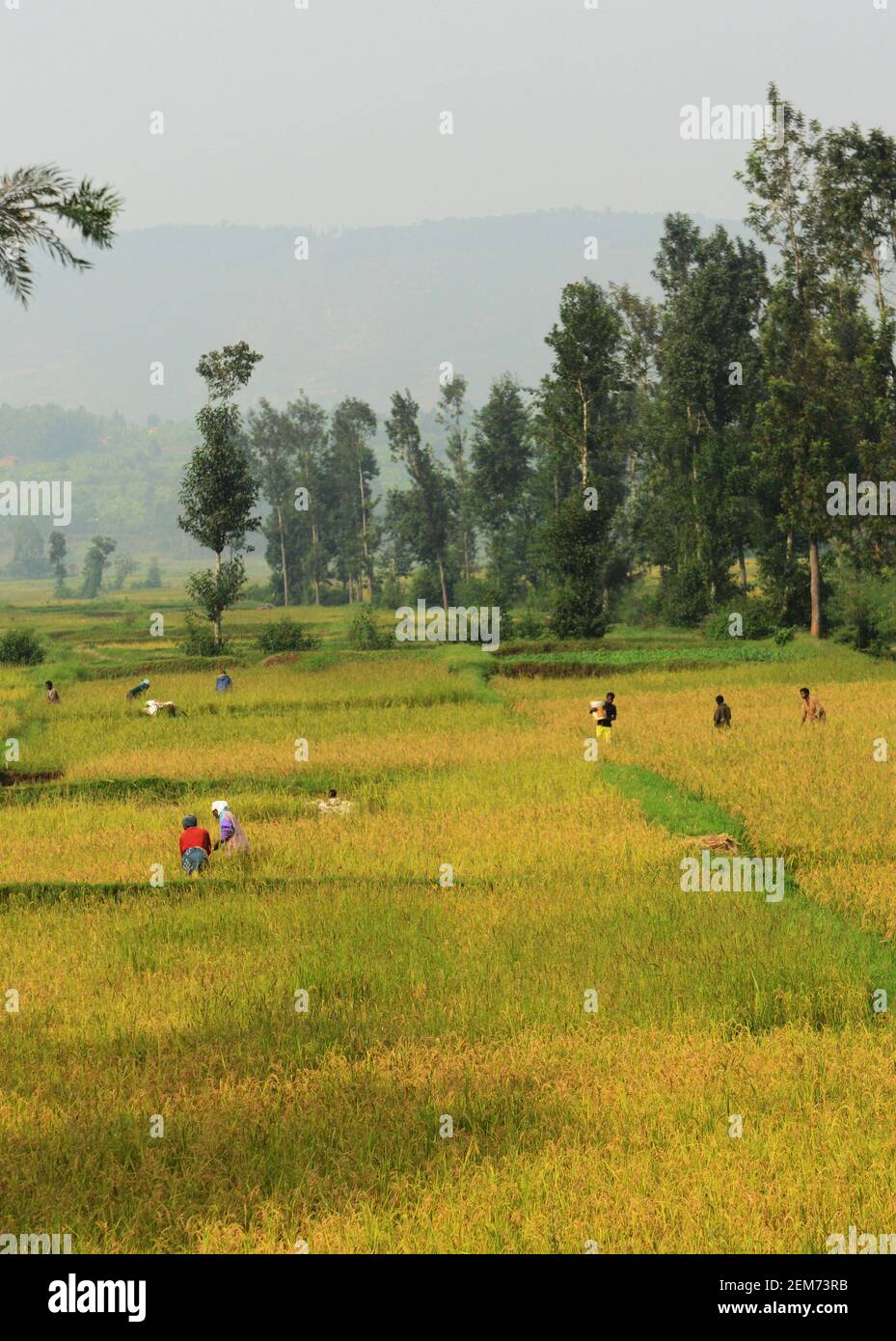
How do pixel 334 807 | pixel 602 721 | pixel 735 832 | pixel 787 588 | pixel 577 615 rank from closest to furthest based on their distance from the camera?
pixel 735 832
pixel 334 807
pixel 602 721
pixel 577 615
pixel 787 588

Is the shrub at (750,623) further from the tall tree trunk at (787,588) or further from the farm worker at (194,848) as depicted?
the farm worker at (194,848)

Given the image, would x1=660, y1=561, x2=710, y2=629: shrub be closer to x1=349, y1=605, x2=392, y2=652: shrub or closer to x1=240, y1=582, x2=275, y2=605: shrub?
x1=349, y1=605, x2=392, y2=652: shrub

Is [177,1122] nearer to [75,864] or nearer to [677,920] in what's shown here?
[677,920]

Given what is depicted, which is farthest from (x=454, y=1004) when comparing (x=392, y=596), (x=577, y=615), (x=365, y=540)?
(x=365, y=540)

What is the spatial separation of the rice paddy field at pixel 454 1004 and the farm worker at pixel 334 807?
0.47 metres

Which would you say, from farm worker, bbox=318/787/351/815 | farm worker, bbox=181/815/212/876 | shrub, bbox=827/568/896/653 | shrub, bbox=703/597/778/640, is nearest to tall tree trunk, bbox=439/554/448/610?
shrub, bbox=703/597/778/640

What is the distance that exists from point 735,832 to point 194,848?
24.8ft

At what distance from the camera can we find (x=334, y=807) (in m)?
21.2

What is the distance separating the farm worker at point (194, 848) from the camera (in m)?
17.0

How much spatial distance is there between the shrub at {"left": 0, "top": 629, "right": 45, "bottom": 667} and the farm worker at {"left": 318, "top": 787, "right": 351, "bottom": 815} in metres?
30.6

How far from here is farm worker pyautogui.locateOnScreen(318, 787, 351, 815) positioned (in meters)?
21.1

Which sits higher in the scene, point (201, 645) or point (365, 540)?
point (365, 540)

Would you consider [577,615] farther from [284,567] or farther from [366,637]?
[284,567]
